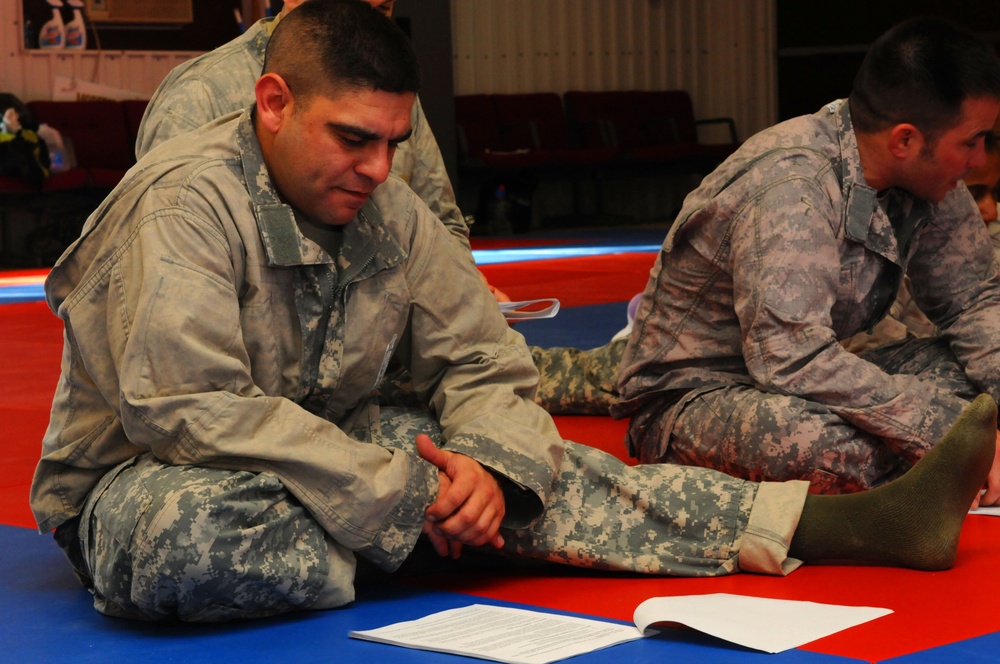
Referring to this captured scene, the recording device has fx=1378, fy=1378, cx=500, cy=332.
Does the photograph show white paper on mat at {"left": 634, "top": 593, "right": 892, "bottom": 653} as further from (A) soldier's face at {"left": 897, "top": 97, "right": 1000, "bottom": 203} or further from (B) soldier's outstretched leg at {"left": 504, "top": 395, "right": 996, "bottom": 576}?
(A) soldier's face at {"left": 897, "top": 97, "right": 1000, "bottom": 203}

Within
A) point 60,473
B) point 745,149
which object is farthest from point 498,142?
point 60,473

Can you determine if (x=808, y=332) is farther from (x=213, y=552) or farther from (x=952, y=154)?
(x=213, y=552)

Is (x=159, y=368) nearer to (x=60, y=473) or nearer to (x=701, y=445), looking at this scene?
(x=60, y=473)

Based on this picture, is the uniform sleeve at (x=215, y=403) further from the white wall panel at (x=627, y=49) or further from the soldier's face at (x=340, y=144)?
the white wall panel at (x=627, y=49)

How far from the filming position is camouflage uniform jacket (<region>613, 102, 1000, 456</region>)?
7.86ft

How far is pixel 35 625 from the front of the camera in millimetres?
1931

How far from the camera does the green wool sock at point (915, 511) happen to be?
1978 mm

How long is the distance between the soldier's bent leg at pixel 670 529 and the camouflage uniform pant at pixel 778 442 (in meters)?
0.36

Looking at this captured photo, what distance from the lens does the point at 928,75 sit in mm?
2479

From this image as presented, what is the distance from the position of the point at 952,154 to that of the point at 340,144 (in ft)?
3.94

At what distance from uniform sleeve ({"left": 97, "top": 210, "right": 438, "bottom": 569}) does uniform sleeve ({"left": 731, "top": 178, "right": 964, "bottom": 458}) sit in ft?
2.50

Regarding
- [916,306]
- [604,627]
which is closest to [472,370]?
[604,627]

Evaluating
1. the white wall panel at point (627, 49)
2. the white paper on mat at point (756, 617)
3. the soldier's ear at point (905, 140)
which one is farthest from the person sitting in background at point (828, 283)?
the white wall panel at point (627, 49)

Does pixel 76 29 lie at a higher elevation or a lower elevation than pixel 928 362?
higher
